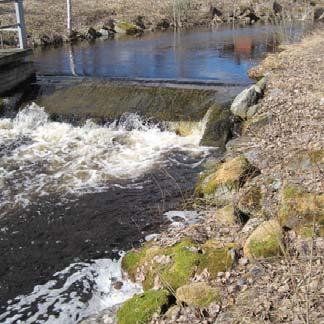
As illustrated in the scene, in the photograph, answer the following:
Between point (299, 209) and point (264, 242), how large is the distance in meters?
0.80

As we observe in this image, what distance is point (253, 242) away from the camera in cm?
578

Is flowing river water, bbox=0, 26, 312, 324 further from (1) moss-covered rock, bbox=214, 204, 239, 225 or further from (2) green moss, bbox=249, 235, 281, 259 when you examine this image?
(2) green moss, bbox=249, 235, 281, 259

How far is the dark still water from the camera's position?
56.5 ft

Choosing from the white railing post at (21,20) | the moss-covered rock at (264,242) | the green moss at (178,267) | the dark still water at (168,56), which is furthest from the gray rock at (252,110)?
the white railing post at (21,20)

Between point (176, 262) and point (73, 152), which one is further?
point (73, 152)

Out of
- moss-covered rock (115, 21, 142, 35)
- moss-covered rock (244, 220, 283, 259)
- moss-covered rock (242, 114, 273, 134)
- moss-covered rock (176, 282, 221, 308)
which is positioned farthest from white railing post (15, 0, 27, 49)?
moss-covered rock (115, 21, 142, 35)

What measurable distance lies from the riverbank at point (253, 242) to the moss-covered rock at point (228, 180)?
0.02m

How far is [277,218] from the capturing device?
6043 mm

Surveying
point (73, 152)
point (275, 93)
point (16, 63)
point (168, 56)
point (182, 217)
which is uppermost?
point (16, 63)

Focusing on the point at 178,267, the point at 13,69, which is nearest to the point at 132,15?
the point at 13,69

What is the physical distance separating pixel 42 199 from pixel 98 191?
107cm

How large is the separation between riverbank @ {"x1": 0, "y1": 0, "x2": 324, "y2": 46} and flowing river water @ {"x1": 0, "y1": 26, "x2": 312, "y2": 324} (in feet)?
23.9

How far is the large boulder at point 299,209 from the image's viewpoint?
5.96 m

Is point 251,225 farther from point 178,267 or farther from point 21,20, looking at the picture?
point 21,20
